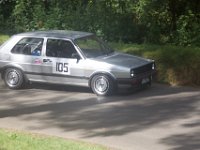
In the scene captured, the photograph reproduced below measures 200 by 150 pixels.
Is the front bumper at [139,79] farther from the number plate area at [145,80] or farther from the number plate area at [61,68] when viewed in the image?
the number plate area at [61,68]

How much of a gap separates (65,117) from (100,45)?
352 cm

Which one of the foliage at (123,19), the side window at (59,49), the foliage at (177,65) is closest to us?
the side window at (59,49)

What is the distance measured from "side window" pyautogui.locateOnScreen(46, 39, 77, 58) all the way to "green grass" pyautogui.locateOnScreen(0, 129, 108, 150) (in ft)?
14.3

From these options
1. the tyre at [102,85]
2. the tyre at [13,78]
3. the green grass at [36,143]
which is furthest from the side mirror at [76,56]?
the green grass at [36,143]

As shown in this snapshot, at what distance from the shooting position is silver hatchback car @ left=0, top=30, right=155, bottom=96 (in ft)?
43.4

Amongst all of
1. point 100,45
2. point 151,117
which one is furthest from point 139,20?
point 151,117

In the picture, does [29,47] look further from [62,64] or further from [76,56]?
[76,56]

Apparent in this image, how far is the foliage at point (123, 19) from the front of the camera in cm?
1989

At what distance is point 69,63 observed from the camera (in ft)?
44.6

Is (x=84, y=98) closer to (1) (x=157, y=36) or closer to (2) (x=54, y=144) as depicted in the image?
(2) (x=54, y=144)

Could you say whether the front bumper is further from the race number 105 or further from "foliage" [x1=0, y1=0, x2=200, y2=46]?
"foliage" [x1=0, y1=0, x2=200, y2=46]

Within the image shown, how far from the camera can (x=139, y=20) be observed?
67.9 ft

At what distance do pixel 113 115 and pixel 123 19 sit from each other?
9.54 metres

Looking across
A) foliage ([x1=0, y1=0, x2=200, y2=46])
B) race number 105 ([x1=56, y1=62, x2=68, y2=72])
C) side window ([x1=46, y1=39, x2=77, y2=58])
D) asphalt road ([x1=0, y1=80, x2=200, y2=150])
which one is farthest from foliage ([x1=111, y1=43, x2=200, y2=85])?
foliage ([x1=0, y1=0, x2=200, y2=46])
